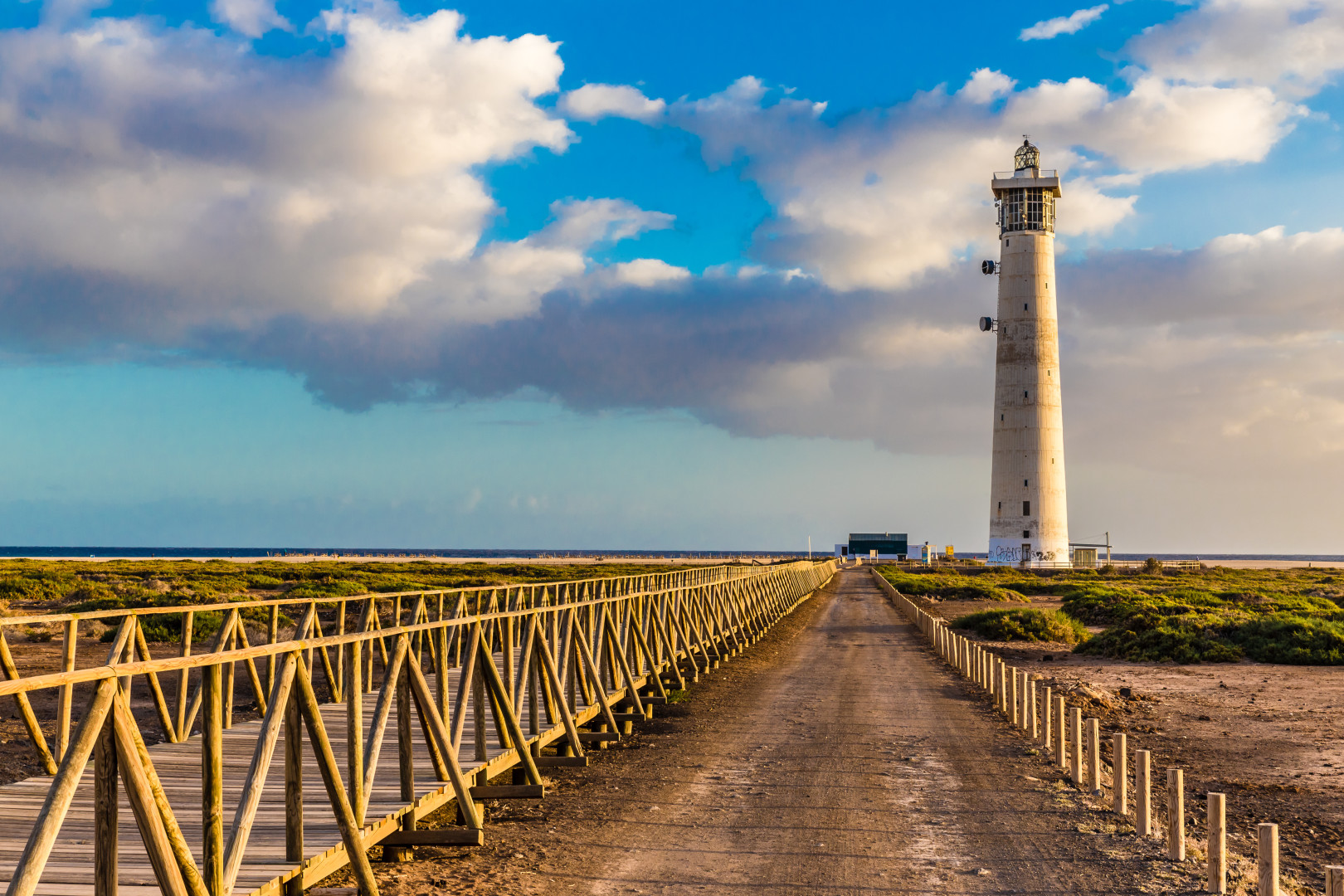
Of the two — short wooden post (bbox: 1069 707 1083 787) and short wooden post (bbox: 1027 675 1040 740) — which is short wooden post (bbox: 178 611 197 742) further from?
short wooden post (bbox: 1027 675 1040 740)

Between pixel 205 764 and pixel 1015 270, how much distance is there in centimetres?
8013

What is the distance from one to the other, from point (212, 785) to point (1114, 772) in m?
8.54

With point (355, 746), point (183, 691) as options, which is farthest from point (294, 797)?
point (183, 691)

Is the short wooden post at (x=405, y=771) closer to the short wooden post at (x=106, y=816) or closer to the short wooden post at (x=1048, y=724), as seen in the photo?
the short wooden post at (x=106, y=816)

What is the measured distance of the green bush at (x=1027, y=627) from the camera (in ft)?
116

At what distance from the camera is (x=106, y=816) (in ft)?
15.6

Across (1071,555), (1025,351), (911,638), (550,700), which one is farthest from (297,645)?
(1071,555)

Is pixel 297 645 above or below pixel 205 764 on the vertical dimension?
above

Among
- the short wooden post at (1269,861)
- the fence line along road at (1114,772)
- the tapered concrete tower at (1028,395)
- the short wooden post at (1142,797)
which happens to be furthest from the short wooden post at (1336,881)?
the tapered concrete tower at (1028,395)

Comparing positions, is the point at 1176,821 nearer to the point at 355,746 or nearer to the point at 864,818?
the point at 864,818

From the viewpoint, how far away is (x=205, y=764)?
5.72m

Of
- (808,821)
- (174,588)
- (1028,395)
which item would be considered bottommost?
(174,588)

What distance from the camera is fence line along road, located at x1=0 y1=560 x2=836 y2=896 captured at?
15.7ft

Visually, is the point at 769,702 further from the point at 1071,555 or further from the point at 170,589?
the point at 1071,555
